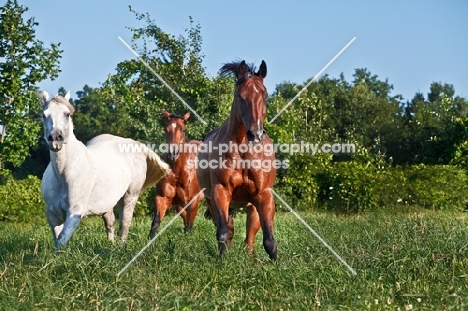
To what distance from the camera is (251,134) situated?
6715mm

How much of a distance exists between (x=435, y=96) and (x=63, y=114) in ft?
220

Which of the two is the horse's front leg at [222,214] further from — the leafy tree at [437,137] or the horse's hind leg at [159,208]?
the leafy tree at [437,137]

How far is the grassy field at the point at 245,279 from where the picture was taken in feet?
16.5

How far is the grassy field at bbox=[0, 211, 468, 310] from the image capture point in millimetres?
5023

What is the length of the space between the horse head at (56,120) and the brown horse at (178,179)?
4.59 meters

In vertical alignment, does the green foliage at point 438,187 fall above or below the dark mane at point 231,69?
below

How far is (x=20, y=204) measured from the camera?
17422 mm

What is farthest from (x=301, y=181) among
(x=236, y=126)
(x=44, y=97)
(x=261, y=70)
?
(x=44, y=97)

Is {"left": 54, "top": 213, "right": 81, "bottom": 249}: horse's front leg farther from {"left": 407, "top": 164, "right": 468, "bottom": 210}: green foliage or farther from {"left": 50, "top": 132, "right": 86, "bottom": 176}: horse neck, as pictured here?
{"left": 407, "top": 164, "right": 468, "bottom": 210}: green foliage

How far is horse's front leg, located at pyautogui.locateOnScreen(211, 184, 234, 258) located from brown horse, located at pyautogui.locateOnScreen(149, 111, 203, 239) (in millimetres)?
4544

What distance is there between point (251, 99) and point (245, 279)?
1998 mm

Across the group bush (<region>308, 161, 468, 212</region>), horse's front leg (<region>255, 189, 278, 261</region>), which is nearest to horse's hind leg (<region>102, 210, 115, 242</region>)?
horse's front leg (<region>255, 189, 278, 261</region>)

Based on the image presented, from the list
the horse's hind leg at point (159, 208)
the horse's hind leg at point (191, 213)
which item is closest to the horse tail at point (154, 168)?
the horse's hind leg at point (159, 208)

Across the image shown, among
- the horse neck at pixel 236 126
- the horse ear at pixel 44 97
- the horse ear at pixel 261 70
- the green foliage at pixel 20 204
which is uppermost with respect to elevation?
the horse ear at pixel 261 70
